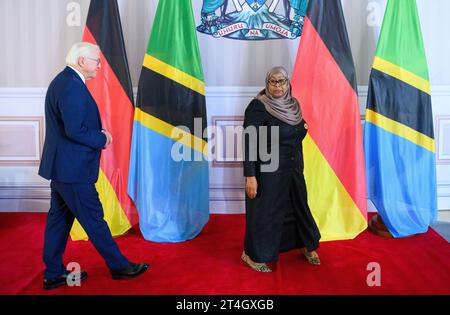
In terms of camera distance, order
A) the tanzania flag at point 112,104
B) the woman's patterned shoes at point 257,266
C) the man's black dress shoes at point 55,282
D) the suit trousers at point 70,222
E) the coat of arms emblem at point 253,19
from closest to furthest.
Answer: the suit trousers at point 70,222
the man's black dress shoes at point 55,282
the woman's patterned shoes at point 257,266
the tanzania flag at point 112,104
the coat of arms emblem at point 253,19

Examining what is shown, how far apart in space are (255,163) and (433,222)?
1708mm

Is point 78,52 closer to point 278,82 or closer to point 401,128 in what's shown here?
point 278,82

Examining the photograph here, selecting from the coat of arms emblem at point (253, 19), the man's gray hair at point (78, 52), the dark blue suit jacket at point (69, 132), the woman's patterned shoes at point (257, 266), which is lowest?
the woman's patterned shoes at point (257, 266)

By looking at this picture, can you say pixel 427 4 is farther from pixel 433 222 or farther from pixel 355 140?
pixel 433 222

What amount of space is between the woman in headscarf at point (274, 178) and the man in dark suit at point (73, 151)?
0.83 meters

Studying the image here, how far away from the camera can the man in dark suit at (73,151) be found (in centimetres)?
231

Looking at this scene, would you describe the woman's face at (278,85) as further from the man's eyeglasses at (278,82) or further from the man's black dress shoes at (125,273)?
the man's black dress shoes at (125,273)

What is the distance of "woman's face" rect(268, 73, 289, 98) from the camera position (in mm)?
2635

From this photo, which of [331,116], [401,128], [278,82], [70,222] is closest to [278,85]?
[278,82]

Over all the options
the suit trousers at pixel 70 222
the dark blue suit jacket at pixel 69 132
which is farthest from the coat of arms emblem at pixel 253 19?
the suit trousers at pixel 70 222

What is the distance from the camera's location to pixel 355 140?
335 cm

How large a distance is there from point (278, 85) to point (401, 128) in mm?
1284

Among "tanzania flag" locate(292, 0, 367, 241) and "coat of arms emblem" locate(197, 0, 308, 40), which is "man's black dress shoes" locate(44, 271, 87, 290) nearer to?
"tanzania flag" locate(292, 0, 367, 241)

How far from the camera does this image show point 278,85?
265 centimetres
